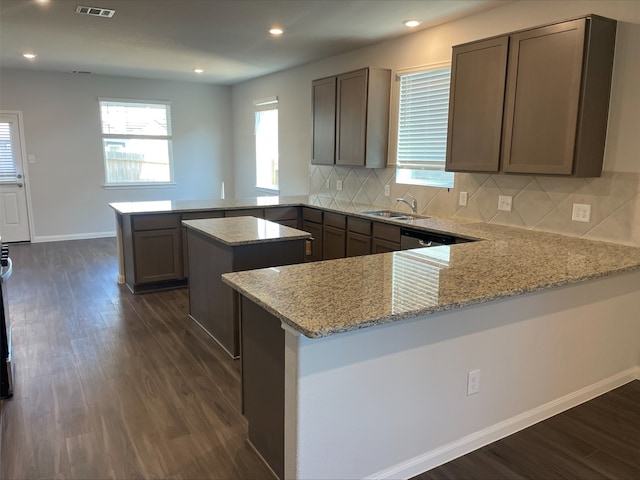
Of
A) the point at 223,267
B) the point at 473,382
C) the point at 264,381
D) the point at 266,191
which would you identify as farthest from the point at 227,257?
the point at 266,191

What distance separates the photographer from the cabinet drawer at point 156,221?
4.46 m

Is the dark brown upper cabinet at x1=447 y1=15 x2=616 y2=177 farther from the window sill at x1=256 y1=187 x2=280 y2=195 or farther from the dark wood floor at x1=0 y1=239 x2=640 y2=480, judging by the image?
the window sill at x1=256 y1=187 x2=280 y2=195

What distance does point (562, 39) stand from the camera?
9.16ft

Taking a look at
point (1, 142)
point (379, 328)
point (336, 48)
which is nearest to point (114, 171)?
point (1, 142)

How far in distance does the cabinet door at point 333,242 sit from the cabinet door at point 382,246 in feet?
1.63

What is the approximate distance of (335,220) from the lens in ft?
15.5

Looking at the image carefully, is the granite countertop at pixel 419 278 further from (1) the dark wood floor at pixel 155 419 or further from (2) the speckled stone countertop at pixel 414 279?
(1) the dark wood floor at pixel 155 419

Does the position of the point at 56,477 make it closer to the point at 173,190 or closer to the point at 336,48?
the point at 336,48

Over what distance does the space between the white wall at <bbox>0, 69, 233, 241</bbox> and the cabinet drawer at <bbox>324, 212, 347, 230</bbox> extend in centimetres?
425

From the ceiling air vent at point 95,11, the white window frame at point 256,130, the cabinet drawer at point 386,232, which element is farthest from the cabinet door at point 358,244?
the white window frame at point 256,130

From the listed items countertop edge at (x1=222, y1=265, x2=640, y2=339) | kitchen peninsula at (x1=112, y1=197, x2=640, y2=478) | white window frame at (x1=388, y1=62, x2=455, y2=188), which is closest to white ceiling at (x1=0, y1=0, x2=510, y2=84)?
white window frame at (x1=388, y1=62, x2=455, y2=188)

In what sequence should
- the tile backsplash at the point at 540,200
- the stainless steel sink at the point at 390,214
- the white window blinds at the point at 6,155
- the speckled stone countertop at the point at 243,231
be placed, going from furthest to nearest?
the white window blinds at the point at 6,155 → the stainless steel sink at the point at 390,214 → the speckled stone countertop at the point at 243,231 → the tile backsplash at the point at 540,200

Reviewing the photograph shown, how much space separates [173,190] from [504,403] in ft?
23.0

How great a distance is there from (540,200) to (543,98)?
A: 0.78 metres
